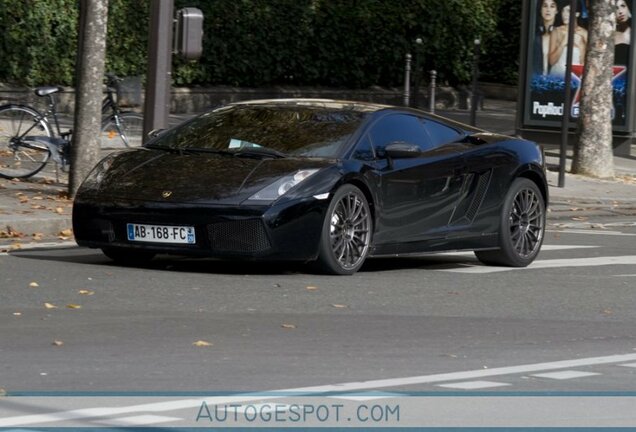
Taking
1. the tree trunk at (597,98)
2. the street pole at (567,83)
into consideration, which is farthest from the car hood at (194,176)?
the tree trunk at (597,98)

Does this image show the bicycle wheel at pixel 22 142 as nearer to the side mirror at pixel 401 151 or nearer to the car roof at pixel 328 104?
the car roof at pixel 328 104

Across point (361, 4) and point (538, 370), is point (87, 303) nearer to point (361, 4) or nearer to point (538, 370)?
point (538, 370)

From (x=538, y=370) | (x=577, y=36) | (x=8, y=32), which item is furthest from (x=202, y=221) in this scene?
(x=577, y=36)

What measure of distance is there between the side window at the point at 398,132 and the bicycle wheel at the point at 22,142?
237 inches

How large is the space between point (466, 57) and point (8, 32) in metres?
11.0

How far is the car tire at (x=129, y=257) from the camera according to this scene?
12086mm

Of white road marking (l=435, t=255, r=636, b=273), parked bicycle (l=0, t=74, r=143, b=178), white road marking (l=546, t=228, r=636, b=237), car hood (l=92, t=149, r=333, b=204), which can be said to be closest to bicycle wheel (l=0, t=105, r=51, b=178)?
parked bicycle (l=0, t=74, r=143, b=178)

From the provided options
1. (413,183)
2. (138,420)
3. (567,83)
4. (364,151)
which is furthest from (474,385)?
(567,83)

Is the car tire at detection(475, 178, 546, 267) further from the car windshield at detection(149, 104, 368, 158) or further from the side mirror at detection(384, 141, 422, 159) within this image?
the car windshield at detection(149, 104, 368, 158)

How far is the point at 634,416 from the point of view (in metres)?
6.88

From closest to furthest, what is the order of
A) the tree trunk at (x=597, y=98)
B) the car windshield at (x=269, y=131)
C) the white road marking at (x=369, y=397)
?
1. the white road marking at (x=369, y=397)
2. the car windshield at (x=269, y=131)
3. the tree trunk at (x=597, y=98)

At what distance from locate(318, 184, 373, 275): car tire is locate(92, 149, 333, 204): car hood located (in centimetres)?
31

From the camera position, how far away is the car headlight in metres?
11.2
